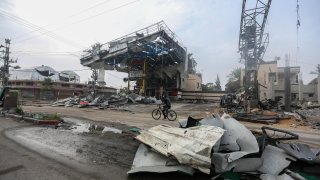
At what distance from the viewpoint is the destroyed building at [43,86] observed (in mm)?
65000

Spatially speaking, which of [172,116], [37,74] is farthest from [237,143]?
[37,74]

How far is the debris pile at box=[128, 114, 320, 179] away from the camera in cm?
474

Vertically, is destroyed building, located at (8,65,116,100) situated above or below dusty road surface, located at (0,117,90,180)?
above

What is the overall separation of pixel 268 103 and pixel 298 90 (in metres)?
19.1

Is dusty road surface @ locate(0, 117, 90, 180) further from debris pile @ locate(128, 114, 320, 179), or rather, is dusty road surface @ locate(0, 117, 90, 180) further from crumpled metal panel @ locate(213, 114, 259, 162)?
crumpled metal panel @ locate(213, 114, 259, 162)

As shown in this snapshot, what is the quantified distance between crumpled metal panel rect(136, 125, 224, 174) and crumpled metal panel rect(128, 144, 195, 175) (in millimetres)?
131

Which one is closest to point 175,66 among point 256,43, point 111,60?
point 111,60

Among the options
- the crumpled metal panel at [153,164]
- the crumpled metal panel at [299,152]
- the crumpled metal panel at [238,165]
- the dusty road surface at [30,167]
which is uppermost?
the crumpled metal panel at [299,152]

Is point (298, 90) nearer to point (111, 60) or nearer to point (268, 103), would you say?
point (268, 103)

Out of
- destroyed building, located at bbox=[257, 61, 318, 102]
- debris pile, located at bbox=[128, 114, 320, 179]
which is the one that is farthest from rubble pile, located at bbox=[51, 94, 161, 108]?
debris pile, located at bbox=[128, 114, 320, 179]

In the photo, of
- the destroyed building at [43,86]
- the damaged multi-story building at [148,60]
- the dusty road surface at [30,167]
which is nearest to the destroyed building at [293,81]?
the damaged multi-story building at [148,60]

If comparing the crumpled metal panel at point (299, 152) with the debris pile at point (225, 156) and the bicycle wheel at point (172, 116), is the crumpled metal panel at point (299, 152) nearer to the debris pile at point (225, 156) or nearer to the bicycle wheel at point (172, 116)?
the debris pile at point (225, 156)

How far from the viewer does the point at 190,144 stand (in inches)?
200

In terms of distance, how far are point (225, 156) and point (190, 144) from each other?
2.19 feet
